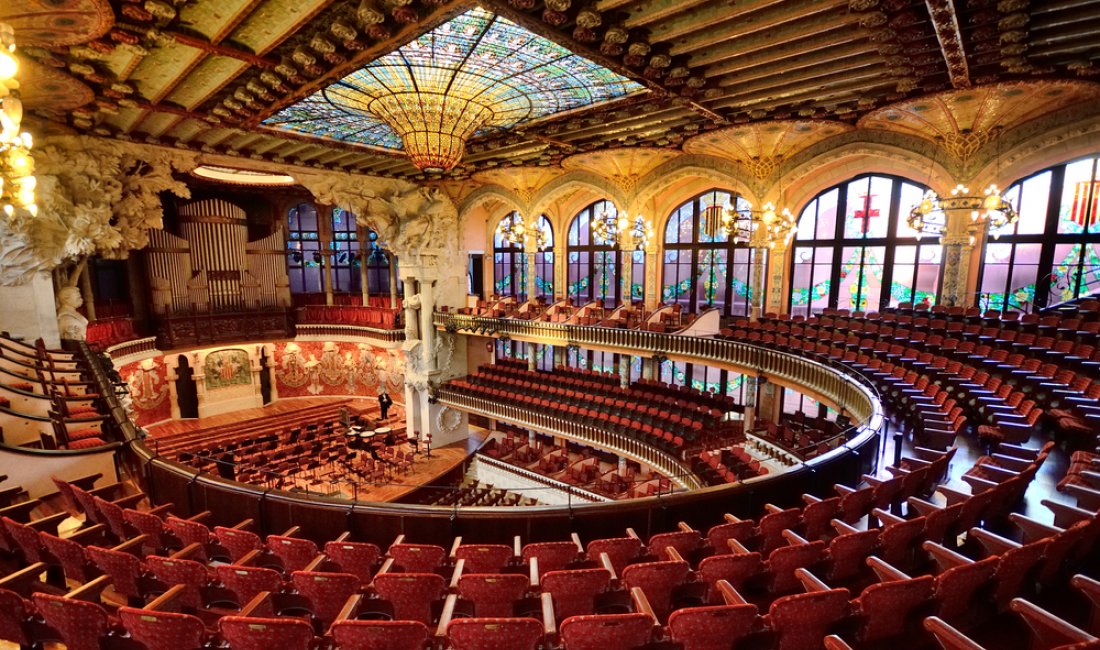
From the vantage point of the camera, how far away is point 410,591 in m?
3.43

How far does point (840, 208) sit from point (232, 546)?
50.7 feet

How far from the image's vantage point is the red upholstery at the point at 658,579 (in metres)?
3.40

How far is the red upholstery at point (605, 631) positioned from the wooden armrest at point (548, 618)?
17.5 inches

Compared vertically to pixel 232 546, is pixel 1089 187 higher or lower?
higher

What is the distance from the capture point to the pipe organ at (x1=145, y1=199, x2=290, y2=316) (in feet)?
55.2

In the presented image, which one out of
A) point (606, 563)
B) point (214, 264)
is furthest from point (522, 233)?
point (606, 563)

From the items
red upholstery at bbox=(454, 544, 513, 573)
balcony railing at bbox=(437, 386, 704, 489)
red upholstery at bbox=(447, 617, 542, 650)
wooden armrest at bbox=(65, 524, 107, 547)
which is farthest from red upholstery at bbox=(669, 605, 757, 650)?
balcony railing at bbox=(437, 386, 704, 489)

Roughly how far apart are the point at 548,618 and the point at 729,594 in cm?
115

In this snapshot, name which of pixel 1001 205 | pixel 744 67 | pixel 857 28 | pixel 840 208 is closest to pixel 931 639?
pixel 857 28

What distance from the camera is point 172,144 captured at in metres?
12.8

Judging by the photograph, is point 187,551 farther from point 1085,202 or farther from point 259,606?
point 1085,202

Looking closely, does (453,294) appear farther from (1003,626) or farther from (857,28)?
(1003,626)

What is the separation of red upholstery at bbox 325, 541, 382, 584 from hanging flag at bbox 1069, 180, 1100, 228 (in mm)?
14692

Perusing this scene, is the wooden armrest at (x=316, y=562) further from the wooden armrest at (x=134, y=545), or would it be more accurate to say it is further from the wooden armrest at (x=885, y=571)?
the wooden armrest at (x=885, y=571)
